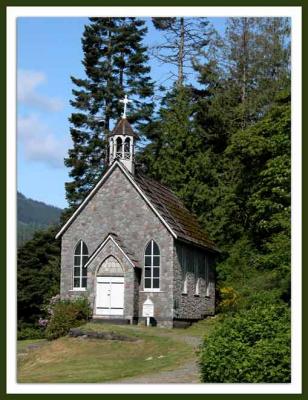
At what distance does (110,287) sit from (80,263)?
2655 millimetres

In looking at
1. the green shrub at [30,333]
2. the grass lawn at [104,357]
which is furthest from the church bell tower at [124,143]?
the green shrub at [30,333]

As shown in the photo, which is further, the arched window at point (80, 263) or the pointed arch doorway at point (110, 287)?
the arched window at point (80, 263)

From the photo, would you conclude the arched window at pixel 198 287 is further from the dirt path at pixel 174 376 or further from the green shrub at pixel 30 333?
the dirt path at pixel 174 376

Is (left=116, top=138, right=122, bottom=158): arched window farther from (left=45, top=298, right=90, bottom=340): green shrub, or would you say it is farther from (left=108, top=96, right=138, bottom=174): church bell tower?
(left=45, top=298, right=90, bottom=340): green shrub

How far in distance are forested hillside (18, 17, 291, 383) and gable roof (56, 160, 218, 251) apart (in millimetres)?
2911

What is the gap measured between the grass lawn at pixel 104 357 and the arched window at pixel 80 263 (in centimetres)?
500

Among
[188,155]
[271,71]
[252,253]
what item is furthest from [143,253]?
[271,71]

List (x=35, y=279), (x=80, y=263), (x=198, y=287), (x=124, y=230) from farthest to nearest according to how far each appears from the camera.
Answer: (x=35, y=279) → (x=198, y=287) → (x=80, y=263) → (x=124, y=230)

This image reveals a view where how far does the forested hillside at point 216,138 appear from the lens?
38.0 m

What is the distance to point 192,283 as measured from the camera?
133ft

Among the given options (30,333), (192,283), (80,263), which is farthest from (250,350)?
(30,333)

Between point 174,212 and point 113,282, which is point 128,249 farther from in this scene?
point 174,212

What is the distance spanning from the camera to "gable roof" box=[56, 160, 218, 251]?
37625 millimetres

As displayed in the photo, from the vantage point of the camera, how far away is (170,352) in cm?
2742
